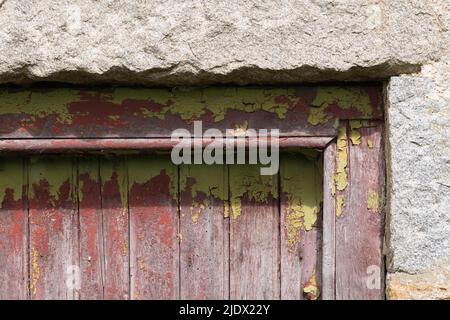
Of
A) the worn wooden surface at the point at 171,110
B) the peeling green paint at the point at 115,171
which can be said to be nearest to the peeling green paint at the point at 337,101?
the worn wooden surface at the point at 171,110

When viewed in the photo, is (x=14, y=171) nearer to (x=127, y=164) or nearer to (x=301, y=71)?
(x=127, y=164)

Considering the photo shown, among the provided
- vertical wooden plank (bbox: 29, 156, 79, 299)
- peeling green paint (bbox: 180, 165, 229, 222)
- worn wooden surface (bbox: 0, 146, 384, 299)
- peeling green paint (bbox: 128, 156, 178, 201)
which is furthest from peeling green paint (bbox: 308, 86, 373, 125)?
vertical wooden plank (bbox: 29, 156, 79, 299)

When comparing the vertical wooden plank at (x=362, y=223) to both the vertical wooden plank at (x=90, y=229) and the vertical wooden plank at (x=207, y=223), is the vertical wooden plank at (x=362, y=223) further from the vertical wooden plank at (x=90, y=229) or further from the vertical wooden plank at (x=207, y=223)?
the vertical wooden plank at (x=90, y=229)

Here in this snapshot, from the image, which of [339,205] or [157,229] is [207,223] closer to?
[157,229]

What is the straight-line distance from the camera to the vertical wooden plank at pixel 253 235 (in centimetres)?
167

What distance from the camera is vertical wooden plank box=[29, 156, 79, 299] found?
1688mm

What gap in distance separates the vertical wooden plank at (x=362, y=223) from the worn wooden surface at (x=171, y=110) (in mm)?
75

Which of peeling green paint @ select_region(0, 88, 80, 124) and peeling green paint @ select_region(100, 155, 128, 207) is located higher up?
peeling green paint @ select_region(0, 88, 80, 124)

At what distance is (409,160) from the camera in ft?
4.81

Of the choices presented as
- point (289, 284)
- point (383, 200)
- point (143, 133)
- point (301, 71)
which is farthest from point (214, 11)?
point (289, 284)

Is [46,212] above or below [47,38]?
below

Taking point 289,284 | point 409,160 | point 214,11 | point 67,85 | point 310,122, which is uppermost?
point 214,11

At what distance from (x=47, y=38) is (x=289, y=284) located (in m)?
0.86

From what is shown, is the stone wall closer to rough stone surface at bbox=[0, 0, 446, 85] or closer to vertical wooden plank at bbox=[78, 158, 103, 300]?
rough stone surface at bbox=[0, 0, 446, 85]
